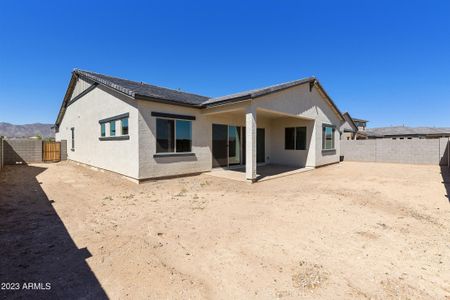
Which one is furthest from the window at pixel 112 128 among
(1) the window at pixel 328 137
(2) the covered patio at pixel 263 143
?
(1) the window at pixel 328 137

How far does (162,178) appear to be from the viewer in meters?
8.89

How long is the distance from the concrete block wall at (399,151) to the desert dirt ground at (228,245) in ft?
32.4

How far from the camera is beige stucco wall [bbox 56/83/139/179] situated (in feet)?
27.9

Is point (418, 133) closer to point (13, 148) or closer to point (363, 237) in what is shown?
point (363, 237)

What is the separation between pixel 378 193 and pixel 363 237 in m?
3.92

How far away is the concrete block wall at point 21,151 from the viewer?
14516 millimetres

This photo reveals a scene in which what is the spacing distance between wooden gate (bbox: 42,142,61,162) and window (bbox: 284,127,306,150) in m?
17.0

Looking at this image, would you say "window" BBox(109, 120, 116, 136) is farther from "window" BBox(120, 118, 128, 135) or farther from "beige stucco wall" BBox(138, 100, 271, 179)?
"beige stucco wall" BBox(138, 100, 271, 179)

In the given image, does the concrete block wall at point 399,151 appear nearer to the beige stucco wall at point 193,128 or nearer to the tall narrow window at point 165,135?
the beige stucco wall at point 193,128

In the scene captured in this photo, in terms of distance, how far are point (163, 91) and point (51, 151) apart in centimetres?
1158

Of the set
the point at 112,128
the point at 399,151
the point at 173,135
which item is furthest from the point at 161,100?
the point at 399,151

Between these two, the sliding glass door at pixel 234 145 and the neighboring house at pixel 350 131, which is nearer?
the sliding glass door at pixel 234 145

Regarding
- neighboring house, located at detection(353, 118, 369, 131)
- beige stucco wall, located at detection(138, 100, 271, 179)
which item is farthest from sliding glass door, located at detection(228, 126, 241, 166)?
neighboring house, located at detection(353, 118, 369, 131)

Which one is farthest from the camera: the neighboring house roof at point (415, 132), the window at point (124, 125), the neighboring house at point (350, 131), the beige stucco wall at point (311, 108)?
the neighboring house roof at point (415, 132)
